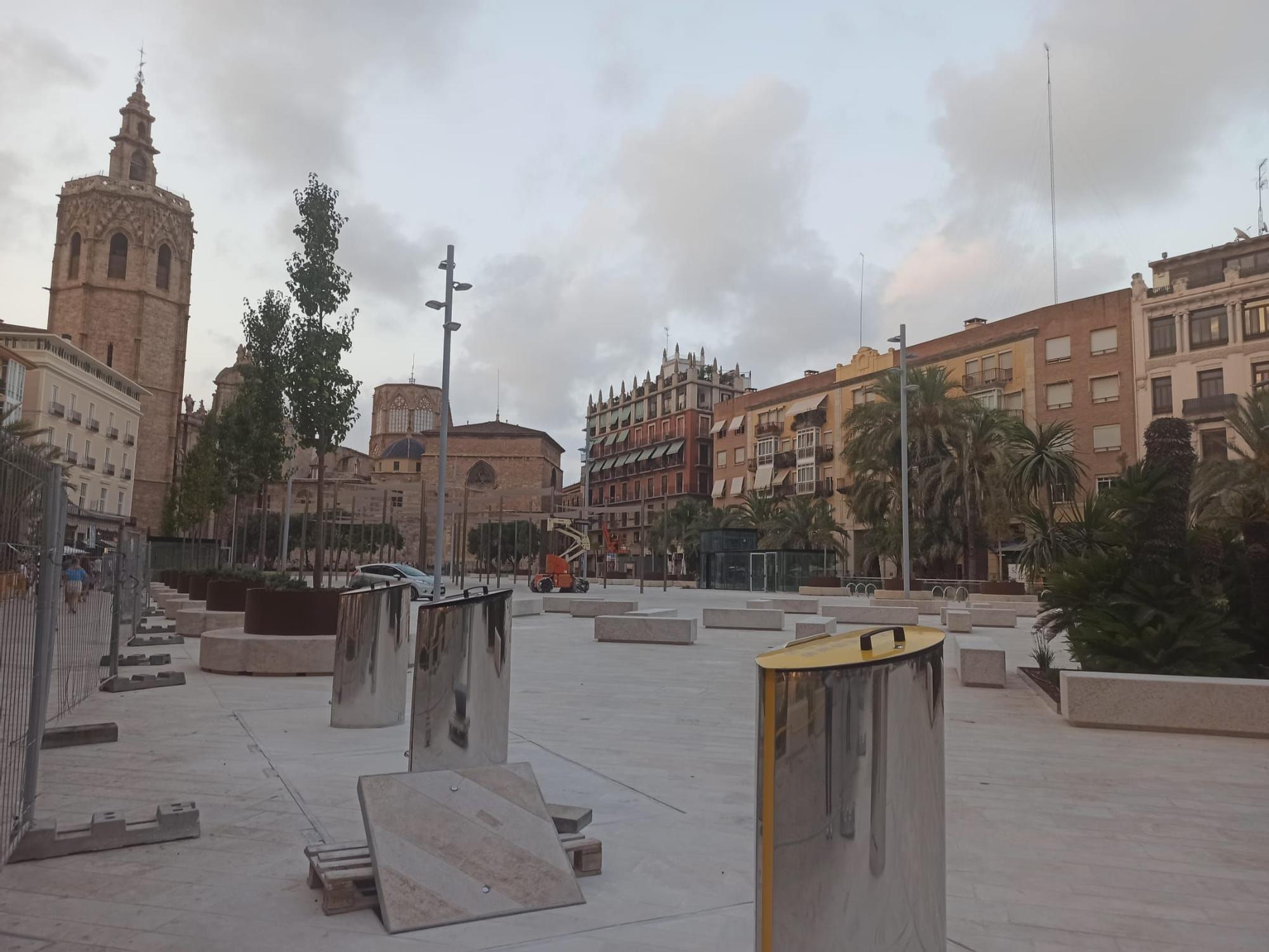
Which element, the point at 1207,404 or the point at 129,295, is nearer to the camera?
the point at 1207,404

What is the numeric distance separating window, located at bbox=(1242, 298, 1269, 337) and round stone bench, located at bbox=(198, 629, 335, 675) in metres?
43.8

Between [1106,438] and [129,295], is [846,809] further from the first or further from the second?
[129,295]

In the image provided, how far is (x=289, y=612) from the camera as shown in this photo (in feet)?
35.1

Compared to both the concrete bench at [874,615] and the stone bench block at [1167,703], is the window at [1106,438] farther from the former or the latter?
the stone bench block at [1167,703]

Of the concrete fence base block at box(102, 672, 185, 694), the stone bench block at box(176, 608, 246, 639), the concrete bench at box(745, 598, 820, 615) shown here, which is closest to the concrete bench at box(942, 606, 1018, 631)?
the concrete bench at box(745, 598, 820, 615)

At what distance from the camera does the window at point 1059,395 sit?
47.1 m

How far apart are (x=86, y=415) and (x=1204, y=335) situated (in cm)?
6272

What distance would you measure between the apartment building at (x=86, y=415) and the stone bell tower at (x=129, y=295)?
5663 mm

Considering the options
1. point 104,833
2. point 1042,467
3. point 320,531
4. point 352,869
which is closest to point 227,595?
point 320,531

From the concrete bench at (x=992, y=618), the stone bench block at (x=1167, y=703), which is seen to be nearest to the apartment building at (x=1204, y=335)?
the concrete bench at (x=992, y=618)

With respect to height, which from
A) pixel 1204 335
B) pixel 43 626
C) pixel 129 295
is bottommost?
pixel 43 626

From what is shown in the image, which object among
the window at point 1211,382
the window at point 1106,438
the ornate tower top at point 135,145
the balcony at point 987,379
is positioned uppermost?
the ornate tower top at point 135,145

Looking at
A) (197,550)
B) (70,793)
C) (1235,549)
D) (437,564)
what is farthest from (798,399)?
(70,793)

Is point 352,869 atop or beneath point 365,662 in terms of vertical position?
beneath
